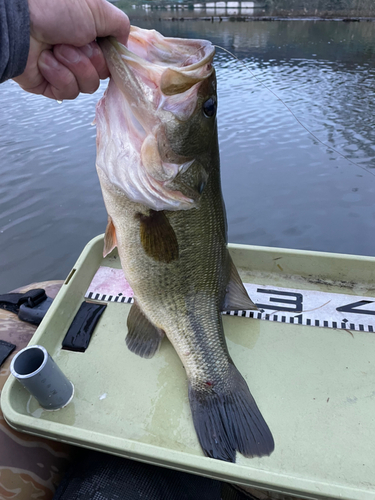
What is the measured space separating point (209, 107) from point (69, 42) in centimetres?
62

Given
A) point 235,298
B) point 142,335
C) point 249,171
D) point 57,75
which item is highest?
point 57,75

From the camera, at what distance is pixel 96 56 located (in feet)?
4.60

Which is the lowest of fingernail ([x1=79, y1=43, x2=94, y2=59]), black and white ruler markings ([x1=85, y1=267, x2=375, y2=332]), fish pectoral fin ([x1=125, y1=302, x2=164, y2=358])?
black and white ruler markings ([x1=85, y1=267, x2=375, y2=332])

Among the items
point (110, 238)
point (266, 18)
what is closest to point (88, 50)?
point (110, 238)

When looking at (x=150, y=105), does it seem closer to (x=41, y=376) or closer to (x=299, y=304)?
(x=41, y=376)

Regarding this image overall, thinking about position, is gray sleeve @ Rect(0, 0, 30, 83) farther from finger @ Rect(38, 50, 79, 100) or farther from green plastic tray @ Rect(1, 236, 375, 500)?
green plastic tray @ Rect(1, 236, 375, 500)

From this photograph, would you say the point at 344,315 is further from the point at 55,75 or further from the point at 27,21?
the point at 27,21

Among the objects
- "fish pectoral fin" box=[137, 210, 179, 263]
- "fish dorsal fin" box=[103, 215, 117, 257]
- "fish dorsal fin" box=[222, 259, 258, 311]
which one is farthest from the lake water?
"fish pectoral fin" box=[137, 210, 179, 263]

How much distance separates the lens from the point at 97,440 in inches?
53.9

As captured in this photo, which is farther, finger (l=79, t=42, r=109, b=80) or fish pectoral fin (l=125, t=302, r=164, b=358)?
fish pectoral fin (l=125, t=302, r=164, b=358)

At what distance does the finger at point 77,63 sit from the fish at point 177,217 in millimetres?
85

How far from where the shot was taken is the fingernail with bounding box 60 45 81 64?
4.45 ft

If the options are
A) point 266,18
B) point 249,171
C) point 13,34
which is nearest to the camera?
point 13,34

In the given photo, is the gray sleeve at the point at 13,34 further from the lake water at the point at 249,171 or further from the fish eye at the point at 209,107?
the lake water at the point at 249,171
